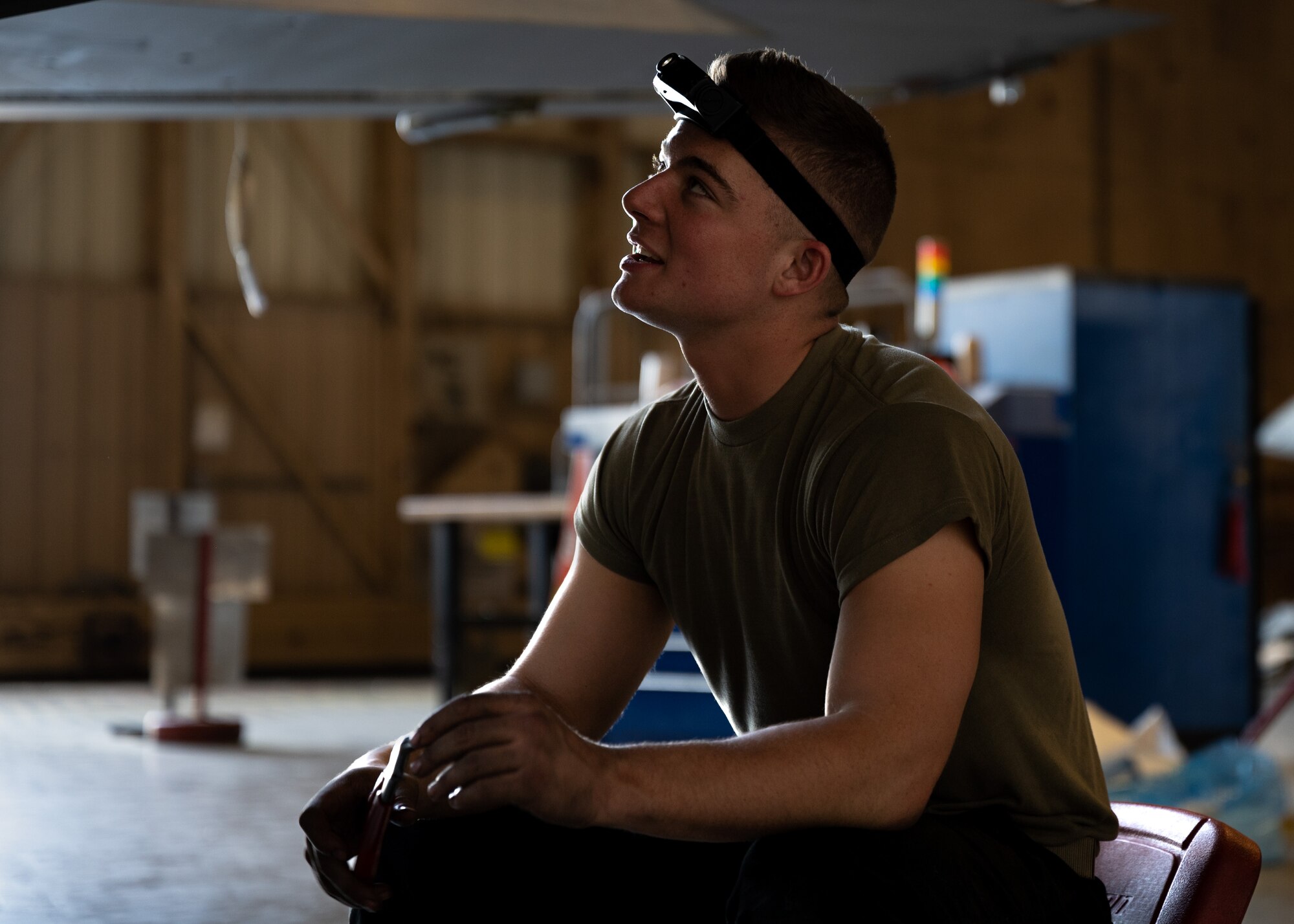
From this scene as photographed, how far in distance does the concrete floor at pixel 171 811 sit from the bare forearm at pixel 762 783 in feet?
6.98

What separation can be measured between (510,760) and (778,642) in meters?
0.43

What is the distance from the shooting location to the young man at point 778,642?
134cm

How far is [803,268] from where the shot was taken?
5.41ft

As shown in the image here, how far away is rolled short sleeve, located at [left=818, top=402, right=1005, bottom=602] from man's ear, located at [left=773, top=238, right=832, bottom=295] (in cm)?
22

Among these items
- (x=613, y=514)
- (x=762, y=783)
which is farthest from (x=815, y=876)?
(x=613, y=514)

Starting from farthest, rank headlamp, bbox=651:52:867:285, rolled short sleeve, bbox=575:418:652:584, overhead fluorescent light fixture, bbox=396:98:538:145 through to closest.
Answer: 1. overhead fluorescent light fixture, bbox=396:98:538:145
2. rolled short sleeve, bbox=575:418:652:584
3. headlamp, bbox=651:52:867:285

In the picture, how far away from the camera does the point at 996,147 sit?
1138 cm

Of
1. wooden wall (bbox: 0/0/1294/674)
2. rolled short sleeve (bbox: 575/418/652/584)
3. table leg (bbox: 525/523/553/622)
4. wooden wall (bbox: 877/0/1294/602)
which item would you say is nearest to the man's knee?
rolled short sleeve (bbox: 575/418/652/584)

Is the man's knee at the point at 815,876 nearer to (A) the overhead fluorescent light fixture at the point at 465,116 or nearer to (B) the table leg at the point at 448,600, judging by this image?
(A) the overhead fluorescent light fixture at the point at 465,116

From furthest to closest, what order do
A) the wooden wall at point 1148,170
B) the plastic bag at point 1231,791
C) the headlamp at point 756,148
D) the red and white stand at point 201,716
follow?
the wooden wall at point 1148,170
the red and white stand at point 201,716
the plastic bag at point 1231,791
the headlamp at point 756,148

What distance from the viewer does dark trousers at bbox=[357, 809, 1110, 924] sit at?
1.35 meters

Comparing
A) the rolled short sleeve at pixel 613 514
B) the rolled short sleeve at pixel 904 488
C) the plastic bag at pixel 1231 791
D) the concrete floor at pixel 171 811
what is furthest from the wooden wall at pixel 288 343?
the rolled short sleeve at pixel 904 488

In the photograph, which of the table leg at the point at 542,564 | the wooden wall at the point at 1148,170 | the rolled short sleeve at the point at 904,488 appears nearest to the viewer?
the rolled short sleeve at the point at 904,488

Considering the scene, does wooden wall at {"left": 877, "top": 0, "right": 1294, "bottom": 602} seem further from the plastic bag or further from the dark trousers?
the dark trousers
